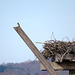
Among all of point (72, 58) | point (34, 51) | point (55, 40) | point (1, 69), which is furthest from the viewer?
point (1, 69)

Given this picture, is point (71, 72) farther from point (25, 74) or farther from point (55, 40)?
point (25, 74)

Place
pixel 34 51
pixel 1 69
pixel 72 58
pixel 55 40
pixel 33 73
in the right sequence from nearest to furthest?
1. pixel 34 51
2. pixel 72 58
3. pixel 55 40
4. pixel 1 69
5. pixel 33 73

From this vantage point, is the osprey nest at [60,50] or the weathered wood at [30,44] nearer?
the weathered wood at [30,44]

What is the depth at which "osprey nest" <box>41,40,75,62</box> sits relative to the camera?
5539 millimetres

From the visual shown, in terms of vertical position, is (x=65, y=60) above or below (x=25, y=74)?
above

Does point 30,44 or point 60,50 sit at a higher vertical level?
point 30,44

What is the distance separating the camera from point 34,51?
499 cm

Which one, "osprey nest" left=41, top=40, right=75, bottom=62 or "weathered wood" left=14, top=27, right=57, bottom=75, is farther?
"osprey nest" left=41, top=40, right=75, bottom=62

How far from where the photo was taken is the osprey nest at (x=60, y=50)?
5.54 metres

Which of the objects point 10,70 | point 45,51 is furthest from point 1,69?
point 45,51

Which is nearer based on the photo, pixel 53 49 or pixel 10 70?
pixel 53 49

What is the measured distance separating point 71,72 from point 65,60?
0.32 m

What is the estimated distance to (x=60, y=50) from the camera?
5.68 metres

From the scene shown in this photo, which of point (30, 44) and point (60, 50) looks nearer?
point (30, 44)
